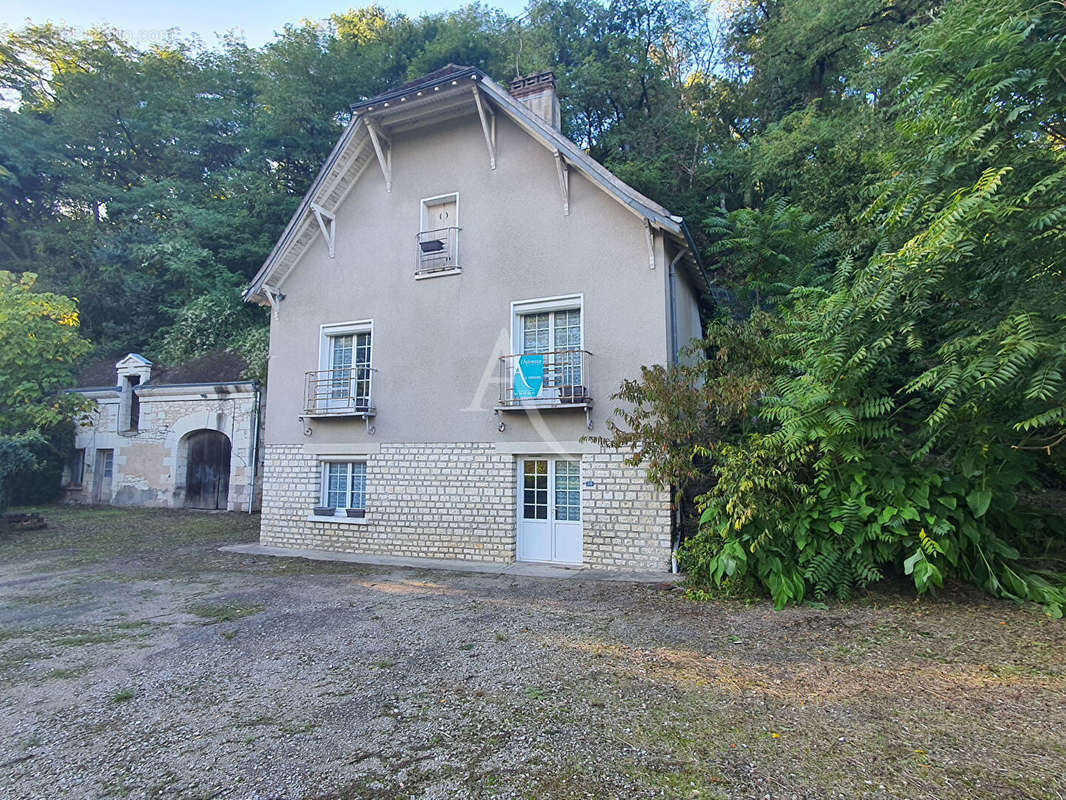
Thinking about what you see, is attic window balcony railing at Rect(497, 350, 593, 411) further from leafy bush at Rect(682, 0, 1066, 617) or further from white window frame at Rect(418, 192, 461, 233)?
white window frame at Rect(418, 192, 461, 233)

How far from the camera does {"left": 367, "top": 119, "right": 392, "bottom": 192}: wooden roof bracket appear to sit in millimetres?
9995

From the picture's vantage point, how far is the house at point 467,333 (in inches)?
330

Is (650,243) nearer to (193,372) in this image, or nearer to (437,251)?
(437,251)

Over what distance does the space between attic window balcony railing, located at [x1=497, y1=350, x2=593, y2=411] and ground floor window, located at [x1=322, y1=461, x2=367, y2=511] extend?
11.3 feet

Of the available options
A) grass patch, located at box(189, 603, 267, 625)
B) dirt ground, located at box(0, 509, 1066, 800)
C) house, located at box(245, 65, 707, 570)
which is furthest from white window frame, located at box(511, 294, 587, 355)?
grass patch, located at box(189, 603, 267, 625)

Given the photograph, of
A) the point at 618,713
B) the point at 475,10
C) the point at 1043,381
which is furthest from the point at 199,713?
the point at 475,10

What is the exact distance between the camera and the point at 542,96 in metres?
10.6

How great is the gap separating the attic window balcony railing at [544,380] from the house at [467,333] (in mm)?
35

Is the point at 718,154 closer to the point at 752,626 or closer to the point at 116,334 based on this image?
the point at 752,626

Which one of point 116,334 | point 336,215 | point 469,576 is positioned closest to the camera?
point 469,576

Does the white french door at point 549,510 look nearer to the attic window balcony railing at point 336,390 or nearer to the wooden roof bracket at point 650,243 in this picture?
the wooden roof bracket at point 650,243

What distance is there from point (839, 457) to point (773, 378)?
150 centimetres

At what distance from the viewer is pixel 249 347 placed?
53.6ft

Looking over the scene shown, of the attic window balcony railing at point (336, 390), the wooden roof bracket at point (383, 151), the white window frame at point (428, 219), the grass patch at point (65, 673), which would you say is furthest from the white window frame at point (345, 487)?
the grass patch at point (65, 673)
